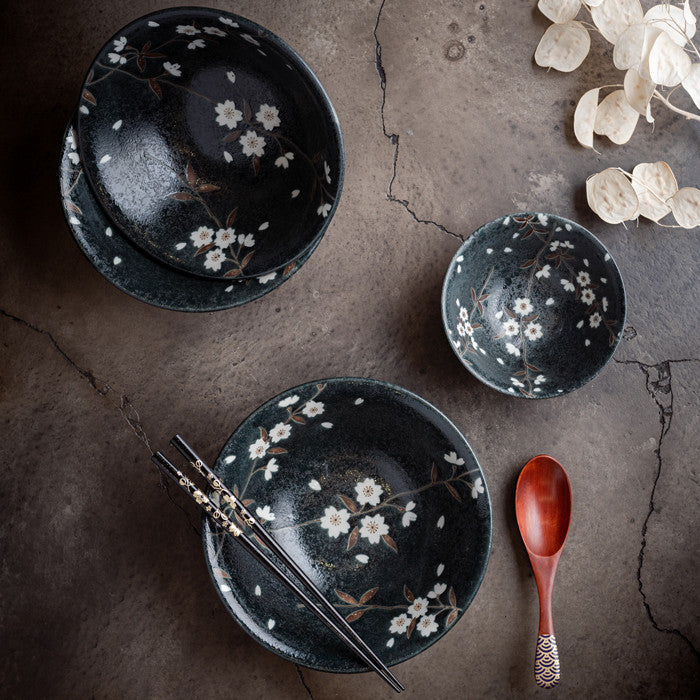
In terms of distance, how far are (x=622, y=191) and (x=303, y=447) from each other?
2.81 feet

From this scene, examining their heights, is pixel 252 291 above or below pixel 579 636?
above

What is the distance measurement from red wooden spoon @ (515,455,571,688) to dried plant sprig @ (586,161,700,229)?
0.55 metres

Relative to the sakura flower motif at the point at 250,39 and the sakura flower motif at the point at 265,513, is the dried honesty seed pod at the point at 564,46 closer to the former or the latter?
the sakura flower motif at the point at 250,39

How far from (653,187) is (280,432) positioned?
95 centimetres

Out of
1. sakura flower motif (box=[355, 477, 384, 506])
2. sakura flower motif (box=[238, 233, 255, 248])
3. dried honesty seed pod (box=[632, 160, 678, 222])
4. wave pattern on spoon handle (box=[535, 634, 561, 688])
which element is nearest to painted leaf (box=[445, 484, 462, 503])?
sakura flower motif (box=[355, 477, 384, 506])

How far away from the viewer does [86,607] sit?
109cm

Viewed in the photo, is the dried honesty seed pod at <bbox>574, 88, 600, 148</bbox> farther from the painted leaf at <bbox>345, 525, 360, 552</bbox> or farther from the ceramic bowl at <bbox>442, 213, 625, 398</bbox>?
the painted leaf at <bbox>345, 525, 360, 552</bbox>

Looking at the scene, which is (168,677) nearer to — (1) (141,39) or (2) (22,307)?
(2) (22,307)

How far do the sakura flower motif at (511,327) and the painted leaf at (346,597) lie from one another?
62cm

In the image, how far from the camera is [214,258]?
1062 mm

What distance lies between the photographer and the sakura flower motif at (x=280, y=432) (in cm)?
103

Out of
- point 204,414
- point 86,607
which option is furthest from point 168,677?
point 204,414

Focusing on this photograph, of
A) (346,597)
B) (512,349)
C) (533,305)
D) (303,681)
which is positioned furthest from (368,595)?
(533,305)

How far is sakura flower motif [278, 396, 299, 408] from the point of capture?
3.30ft
